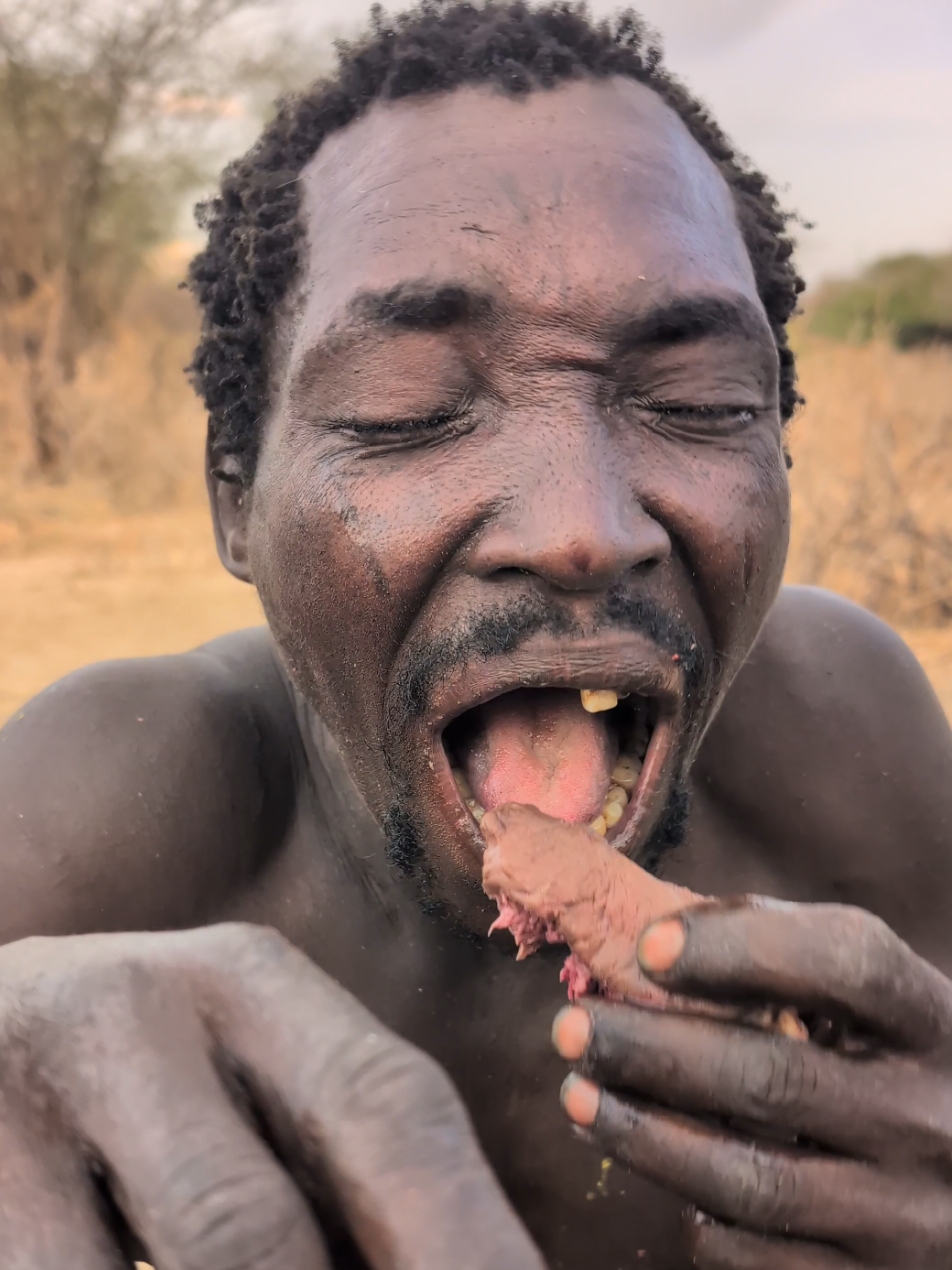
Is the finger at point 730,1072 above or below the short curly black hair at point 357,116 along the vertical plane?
below

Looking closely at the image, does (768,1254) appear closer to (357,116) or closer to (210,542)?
(357,116)

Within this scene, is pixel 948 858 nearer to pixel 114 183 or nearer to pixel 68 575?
pixel 68 575

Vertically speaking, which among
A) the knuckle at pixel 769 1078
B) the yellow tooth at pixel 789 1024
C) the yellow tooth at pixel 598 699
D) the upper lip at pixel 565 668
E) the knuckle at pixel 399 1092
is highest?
the upper lip at pixel 565 668

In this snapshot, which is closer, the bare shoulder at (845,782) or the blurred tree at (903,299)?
the bare shoulder at (845,782)

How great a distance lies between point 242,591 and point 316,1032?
8738 millimetres

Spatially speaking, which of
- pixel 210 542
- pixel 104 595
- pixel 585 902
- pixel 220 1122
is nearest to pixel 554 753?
pixel 585 902

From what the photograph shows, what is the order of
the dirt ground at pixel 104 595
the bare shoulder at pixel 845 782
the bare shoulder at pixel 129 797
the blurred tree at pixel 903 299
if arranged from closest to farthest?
the bare shoulder at pixel 129 797
the bare shoulder at pixel 845 782
the dirt ground at pixel 104 595
the blurred tree at pixel 903 299

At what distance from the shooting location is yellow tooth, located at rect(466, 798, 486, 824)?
1.40 m

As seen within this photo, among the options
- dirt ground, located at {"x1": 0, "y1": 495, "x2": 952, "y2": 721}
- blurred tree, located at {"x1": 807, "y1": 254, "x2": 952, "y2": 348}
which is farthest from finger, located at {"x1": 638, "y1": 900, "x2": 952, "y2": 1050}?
blurred tree, located at {"x1": 807, "y1": 254, "x2": 952, "y2": 348}

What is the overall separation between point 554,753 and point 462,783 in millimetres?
129

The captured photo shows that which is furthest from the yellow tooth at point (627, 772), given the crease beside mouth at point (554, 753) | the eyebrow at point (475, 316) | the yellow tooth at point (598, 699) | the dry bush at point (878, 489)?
the dry bush at point (878, 489)

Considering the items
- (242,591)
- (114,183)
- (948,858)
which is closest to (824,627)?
(948,858)

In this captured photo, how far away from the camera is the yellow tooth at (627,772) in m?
1.42

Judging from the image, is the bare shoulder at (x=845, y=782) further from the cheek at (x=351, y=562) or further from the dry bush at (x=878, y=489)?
the dry bush at (x=878, y=489)
